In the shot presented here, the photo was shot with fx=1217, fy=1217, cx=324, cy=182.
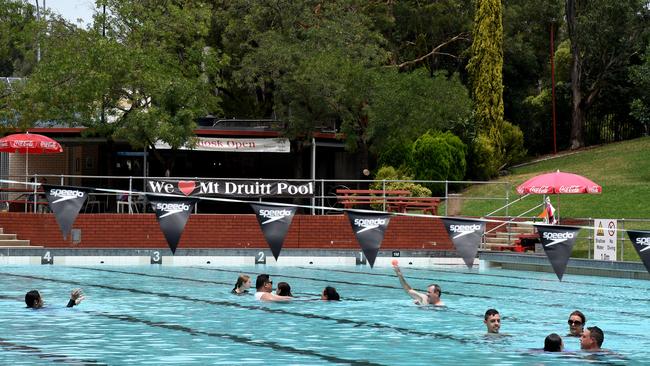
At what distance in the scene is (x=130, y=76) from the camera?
4403cm

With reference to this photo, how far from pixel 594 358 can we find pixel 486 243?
2136 centimetres

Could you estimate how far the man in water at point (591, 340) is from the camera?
715 inches

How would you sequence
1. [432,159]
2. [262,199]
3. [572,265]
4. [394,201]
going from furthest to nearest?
[432,159]
[262,199]
[394,201]
[572,265]

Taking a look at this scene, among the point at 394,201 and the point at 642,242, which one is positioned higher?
the point at 394,201

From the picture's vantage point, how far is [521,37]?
63.9 m

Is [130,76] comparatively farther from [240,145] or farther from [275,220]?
[275,220]

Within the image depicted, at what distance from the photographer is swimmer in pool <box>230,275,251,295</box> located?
2606 cm

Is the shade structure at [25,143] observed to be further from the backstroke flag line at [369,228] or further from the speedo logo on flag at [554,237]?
the speedo logo on flag at [554,237]

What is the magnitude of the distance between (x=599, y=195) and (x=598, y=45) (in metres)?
15.5

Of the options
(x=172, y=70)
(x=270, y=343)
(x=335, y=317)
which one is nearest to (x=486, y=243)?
(x=172, y=70)

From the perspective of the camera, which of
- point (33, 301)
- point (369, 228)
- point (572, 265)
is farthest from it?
point (572, 265)

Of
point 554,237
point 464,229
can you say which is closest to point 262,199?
point 464,229

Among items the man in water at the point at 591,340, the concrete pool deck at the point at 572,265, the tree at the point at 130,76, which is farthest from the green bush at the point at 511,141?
the man in water at the point at 591,340

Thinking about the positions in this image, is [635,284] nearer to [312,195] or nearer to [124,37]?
[312,195]
